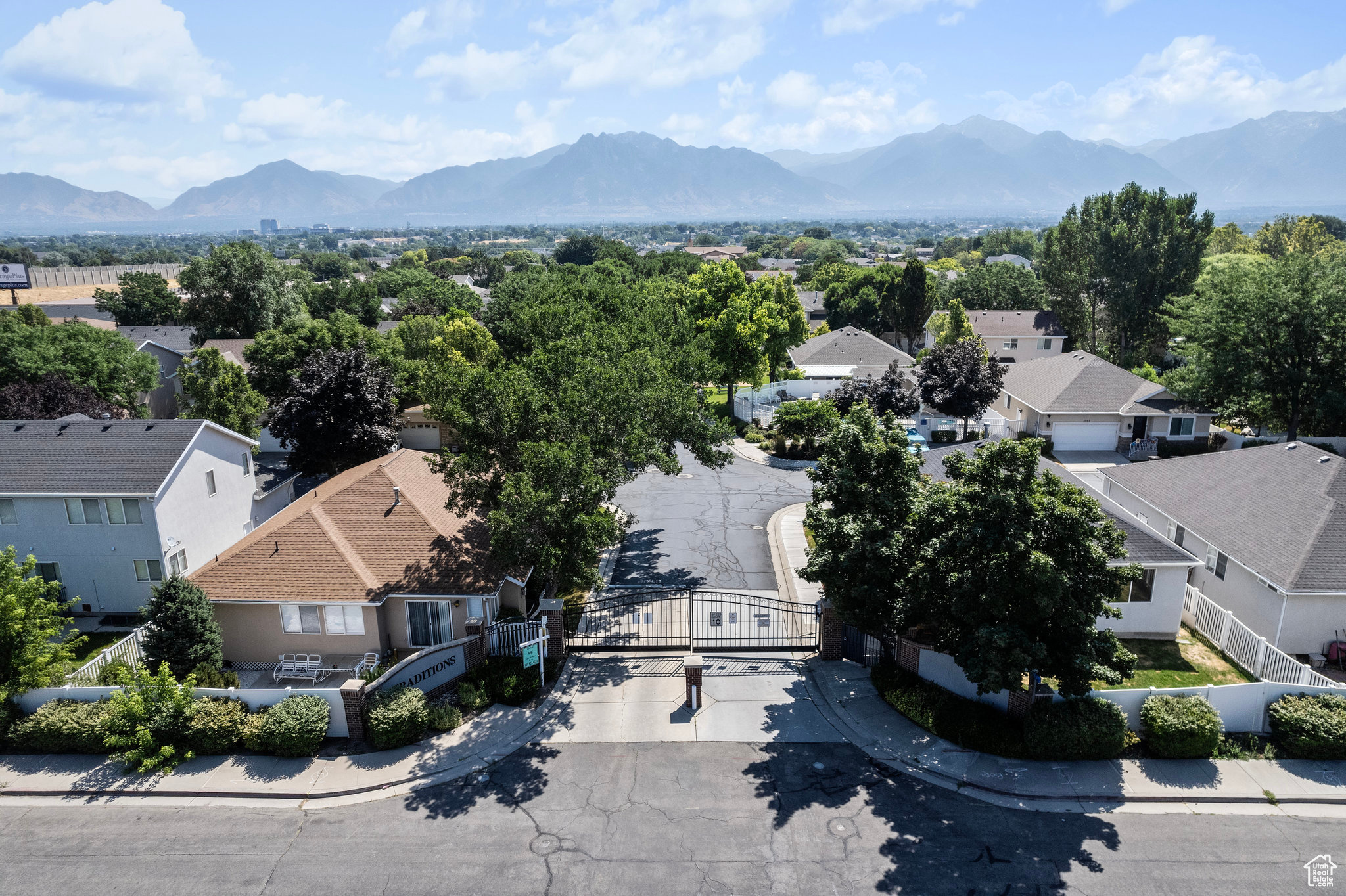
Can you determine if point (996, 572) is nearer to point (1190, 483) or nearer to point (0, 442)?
point (1190, 483)

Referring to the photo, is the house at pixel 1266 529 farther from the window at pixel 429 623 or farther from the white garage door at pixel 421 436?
the white garage door at pixel 421 436

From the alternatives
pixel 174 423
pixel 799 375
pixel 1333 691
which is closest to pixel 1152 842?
pixel 1333 691

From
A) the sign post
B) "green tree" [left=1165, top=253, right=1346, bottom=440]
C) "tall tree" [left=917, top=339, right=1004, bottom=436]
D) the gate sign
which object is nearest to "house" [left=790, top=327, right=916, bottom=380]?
"tall tree" [left=917, top=339, right=1004, bottom=436]

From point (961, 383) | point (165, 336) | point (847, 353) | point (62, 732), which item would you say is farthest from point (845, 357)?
point (165, 336)

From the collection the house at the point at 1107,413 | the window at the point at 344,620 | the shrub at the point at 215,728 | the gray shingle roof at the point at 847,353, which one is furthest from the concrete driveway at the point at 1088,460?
the shrub at the point at 215,728

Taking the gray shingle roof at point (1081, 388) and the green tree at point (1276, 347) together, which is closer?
the green tree at point (1276, 347)

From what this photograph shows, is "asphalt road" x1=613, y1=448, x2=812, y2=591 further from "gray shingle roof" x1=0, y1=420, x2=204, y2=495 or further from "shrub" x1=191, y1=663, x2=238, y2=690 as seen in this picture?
"gray shingle roof" x1=0, y1=420, x2=204, y2=495

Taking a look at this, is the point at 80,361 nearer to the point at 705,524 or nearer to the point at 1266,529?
the point at 705,524
